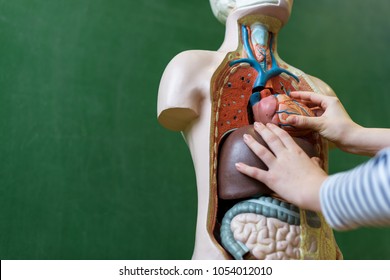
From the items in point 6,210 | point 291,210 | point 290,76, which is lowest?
point 6,210

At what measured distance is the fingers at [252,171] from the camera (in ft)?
3.28

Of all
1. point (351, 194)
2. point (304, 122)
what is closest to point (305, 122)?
point (304, 122)

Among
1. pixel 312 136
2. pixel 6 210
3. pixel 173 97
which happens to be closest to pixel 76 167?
pixel 6 210

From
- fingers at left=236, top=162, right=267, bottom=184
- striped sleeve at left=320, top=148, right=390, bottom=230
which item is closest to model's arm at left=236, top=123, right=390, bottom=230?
striped sleeve at left=320, top=148, right=390, bottom=230

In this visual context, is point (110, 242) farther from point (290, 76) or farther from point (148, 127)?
point (290, 76)

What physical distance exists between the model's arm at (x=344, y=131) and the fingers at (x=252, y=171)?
0.16 meters

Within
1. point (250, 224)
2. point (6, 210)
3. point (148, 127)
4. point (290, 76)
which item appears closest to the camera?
point (250, 224)

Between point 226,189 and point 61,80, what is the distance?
0.98m

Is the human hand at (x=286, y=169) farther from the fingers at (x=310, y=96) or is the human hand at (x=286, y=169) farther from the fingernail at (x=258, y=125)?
the fingers at (x=310, y=96)

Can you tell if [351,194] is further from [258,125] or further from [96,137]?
[96,137]

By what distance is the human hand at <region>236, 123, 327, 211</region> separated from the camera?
76 centimetres

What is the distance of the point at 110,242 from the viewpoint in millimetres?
1673

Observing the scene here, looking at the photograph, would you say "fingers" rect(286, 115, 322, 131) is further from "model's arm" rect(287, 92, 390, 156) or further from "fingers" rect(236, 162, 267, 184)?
"fingers" rect(236, 162, 267, 184)

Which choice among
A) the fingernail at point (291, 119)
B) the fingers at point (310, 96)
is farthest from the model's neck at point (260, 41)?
the fingernail at point (291, 119)
